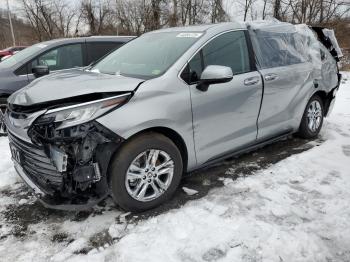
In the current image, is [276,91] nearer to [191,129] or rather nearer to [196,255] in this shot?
[191,129]

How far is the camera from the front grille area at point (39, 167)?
9.43ft

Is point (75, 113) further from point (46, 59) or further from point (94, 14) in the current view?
point (94, 14)

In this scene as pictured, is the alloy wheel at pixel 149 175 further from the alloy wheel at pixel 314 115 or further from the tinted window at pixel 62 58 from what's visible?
the tinted window at pixel 62 58

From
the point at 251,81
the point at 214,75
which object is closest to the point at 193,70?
the point at 214,75

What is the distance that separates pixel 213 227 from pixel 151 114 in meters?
1.10

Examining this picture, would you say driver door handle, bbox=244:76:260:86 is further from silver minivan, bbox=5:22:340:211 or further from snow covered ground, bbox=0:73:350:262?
snow covered ground, bbox=0:73:350:262

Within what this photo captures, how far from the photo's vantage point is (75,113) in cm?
277

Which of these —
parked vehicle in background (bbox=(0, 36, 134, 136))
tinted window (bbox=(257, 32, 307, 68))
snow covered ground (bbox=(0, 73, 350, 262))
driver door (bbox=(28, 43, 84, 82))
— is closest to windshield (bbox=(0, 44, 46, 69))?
parked vehicle in background (bbox=(0, 36, 134, 136))

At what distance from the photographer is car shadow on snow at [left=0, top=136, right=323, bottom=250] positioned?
9.94 feet

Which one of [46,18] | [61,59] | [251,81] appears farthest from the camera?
[46,18]

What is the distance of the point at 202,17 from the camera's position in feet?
88.6

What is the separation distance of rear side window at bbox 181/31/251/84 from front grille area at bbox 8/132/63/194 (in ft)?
4.71

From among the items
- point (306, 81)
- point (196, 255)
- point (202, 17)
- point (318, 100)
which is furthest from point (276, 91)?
point (202, 17)

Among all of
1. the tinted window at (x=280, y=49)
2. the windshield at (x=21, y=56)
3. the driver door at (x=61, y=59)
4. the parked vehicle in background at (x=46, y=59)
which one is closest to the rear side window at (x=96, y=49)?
the parked vehicle in background at (x=46, y=59)
